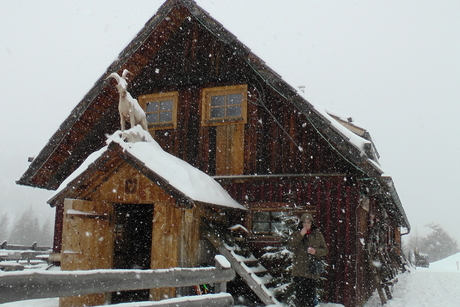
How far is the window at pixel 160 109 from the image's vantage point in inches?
417

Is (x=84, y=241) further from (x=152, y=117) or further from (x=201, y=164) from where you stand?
(x=152, y=117)

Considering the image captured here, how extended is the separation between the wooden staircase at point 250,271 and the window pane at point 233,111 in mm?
2946

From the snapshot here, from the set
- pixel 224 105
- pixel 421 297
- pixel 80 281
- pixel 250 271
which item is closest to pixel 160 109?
pixel 224 105

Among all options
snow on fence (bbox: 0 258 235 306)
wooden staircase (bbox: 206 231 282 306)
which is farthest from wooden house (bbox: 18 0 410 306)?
snow on fence (bbox: 0 258 235 306)

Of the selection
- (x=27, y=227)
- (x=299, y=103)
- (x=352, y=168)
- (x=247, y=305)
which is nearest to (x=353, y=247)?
(x=352, y=168)

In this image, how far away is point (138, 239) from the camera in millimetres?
11156

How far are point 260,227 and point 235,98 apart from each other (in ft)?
9.72

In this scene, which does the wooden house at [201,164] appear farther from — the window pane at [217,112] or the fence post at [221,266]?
the fence post at [221,266]

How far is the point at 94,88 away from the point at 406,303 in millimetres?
8942

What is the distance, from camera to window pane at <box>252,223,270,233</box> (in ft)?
30.6

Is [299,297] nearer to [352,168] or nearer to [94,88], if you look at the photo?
[352,168]

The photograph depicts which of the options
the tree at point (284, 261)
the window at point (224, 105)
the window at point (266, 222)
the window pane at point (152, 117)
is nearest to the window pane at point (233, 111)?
the window at point (224, 105)

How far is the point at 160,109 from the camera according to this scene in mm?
10812

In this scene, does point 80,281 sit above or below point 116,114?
below
